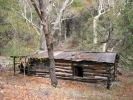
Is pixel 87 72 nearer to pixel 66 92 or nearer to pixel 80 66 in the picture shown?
pixel 80 66

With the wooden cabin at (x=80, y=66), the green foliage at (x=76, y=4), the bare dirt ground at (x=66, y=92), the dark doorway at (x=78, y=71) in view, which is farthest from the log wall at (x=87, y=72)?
the green foliage at (x=76, y=4)

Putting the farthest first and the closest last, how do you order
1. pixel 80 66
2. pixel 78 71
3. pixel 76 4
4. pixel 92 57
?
pixel 76 4, pixel 78 71, pixel 80 66, pixel 92 57

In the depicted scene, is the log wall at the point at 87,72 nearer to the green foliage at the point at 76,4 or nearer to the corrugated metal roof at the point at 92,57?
the corrugated metal roof at the point at 92,57

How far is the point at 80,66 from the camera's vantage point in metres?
18.7

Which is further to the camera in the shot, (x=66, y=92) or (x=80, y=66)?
(x=80, y=66)

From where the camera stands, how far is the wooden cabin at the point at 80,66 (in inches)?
688

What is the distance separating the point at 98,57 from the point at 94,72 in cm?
151

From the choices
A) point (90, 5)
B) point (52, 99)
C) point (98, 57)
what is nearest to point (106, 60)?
point (98, 57)

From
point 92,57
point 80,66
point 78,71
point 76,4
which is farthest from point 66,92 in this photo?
point 76,4

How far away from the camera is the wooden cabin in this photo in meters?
17.5

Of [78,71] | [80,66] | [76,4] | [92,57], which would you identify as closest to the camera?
[92,57]

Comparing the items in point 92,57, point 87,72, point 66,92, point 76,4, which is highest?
point 76,4

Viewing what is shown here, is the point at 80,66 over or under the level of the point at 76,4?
under

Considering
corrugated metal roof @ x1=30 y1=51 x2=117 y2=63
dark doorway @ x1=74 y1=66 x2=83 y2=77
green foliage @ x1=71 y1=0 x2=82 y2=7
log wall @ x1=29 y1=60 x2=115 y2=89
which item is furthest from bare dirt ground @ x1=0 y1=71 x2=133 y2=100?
green foliage @ x1=71 y1=0 x2=82 y2=7
